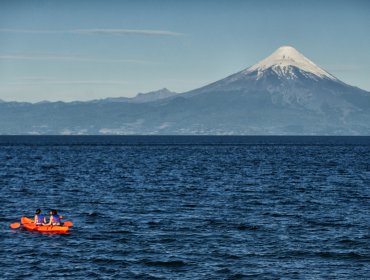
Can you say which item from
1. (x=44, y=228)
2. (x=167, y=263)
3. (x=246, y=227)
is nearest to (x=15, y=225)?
(x=44, y=228)

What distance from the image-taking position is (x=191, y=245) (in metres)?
43.4

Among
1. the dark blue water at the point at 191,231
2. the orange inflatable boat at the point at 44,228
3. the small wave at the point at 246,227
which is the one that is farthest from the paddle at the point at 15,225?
the small wave at the point at 246,227

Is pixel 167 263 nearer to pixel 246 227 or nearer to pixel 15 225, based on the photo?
pixel 246 227

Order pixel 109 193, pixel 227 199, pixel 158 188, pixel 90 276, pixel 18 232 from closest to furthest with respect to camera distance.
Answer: pixel 90 276, pixel 18 232, pixel 227 199, pixel 109 193, pixel 158 188

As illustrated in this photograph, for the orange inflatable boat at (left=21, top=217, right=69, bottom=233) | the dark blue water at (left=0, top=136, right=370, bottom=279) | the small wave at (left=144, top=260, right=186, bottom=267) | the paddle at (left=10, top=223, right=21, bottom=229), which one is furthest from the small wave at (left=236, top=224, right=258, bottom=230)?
the paddle at (left=10, top=223, right=21, bottom=229)

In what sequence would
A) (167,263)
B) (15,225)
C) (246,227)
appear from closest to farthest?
(167,263) < (15,225) < (246,227)

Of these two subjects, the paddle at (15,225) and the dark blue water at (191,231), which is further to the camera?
the paddle at (15,225)

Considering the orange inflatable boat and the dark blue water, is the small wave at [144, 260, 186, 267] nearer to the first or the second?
the dark blue water

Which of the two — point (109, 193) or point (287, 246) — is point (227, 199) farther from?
point (287, 246)

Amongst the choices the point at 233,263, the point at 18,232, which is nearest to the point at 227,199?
the point at 18,232

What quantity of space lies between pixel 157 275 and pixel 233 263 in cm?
434

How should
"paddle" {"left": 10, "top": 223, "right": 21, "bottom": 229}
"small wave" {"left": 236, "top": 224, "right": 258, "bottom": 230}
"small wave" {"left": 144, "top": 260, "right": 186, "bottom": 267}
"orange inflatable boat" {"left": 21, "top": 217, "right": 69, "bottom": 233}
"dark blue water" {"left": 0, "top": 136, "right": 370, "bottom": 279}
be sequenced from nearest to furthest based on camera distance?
"dark blue water" {"left": 0, "top": 136, "right": 370, "bottom": 279} < "small wave" {"left": 144, "top": 260, "right": 186, "bottom": 267} < "orange inflatable boat" {"left": 21, "top": 217, "right": 69, "bottom": 233} < "paddle" {"left": 10, "top": 223, "right": 21, "bottom": 229} < "small wave" {"left": 236, "top": 224, "right": 258, "bottom": 230}

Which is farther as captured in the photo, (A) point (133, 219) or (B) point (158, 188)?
(B) point (158, 188)

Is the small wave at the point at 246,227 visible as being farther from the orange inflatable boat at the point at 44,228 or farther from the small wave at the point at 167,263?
the small wave at the point at 167,263
